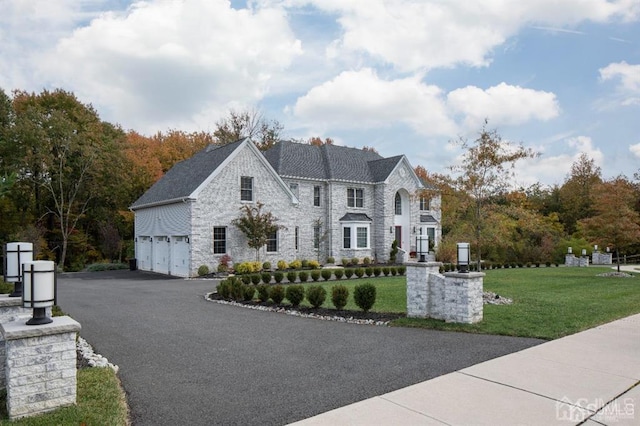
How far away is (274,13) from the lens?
12859mm

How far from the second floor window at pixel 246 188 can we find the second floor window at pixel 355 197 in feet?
28.3

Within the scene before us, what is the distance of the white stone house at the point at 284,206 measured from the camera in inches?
896

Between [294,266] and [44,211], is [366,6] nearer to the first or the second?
[294,266]

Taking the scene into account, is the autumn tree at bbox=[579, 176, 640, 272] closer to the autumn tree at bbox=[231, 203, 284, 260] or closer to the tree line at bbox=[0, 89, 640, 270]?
the tree line at bbox=[0, 89, 640, 270]

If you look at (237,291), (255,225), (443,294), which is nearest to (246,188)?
(255,225)

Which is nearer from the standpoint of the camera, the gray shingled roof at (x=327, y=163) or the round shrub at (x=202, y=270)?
the round shrub at (x=202, y=270)

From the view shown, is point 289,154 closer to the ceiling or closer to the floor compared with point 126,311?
closer to the ceiling

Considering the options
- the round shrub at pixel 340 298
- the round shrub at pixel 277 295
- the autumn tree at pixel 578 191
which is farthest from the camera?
the autumn tree at pixel 578 191

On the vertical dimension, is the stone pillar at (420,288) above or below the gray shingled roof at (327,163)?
below

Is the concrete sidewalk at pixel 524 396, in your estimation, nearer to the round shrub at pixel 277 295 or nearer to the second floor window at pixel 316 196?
the round shrub at pixel 277 295

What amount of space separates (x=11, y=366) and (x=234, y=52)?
616 inches

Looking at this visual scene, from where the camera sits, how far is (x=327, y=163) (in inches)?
1211

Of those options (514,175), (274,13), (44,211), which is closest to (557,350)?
(514,175)

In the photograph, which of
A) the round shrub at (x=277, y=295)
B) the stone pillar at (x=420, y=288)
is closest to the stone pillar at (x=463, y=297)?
the stone pillar at (x=420, y=288)
